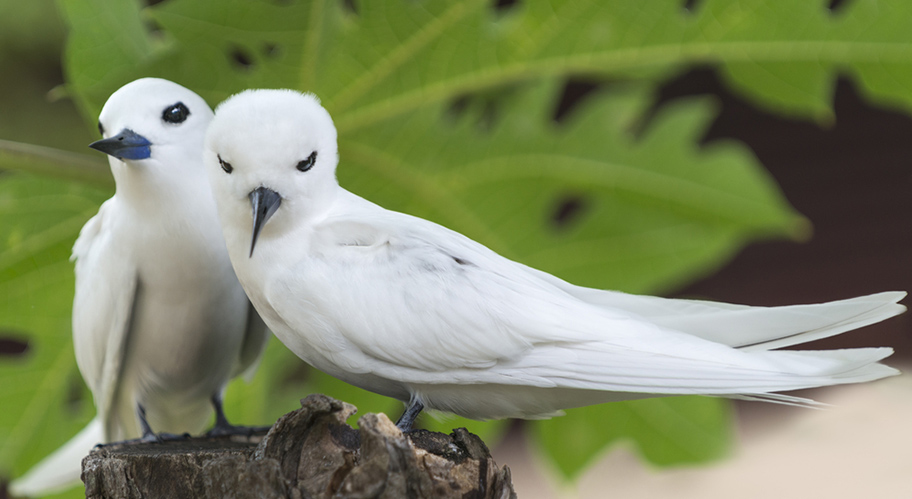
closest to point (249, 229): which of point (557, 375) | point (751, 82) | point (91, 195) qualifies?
point (557, 375)

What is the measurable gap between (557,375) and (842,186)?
5.48ft

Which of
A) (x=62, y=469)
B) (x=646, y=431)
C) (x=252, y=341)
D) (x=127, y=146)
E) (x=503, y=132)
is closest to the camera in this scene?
(x=127, y=146)

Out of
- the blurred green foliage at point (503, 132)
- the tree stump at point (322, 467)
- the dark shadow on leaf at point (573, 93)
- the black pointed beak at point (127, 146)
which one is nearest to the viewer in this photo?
the tree stump at point (322, 467)

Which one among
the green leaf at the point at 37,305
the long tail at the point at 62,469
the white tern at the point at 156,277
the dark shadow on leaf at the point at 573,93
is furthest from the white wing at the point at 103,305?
the dark shadow on leaf at the point at 573,93

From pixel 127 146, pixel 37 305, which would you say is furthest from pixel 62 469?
pixel 127 146

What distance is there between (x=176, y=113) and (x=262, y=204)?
0.21m

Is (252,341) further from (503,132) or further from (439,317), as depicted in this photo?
(503,132)

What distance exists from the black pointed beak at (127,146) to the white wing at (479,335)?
201 mm

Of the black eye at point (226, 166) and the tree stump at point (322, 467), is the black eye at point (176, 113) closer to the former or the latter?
the black eye at point (226, 166)

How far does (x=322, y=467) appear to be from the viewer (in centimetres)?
57

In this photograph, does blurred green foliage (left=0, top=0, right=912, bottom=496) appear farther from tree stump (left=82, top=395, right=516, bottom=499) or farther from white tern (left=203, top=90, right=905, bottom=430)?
tree stump (left=82, top=395, right=516, bottom=499)

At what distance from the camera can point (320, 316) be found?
2.01ft

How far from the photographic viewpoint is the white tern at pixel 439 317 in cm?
→ 59

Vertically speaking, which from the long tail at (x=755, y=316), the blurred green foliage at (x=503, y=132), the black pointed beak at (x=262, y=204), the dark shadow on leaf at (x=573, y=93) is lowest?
the long tail at (x=755, y=316)
